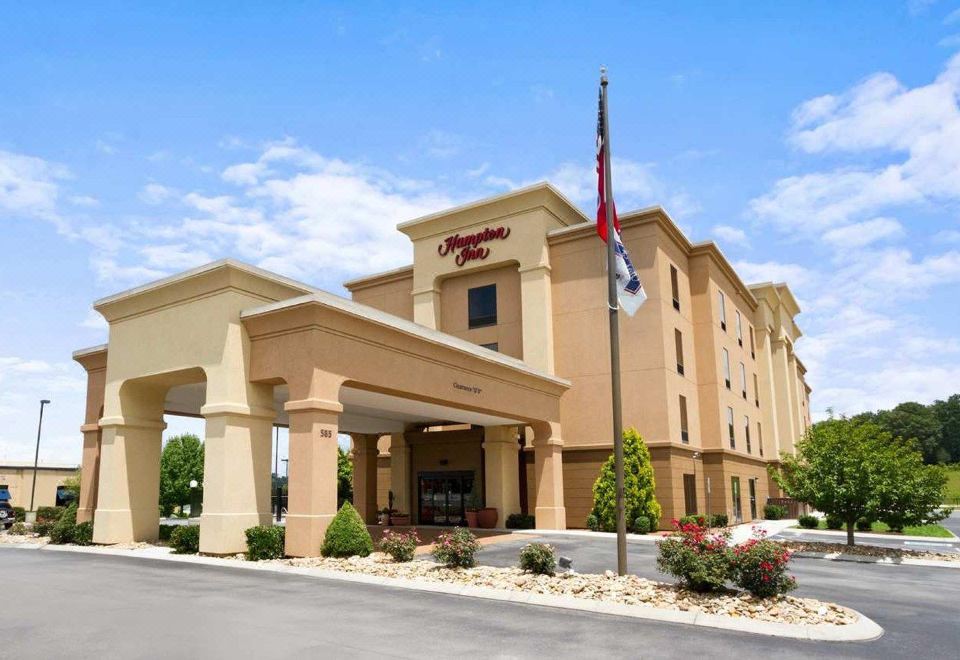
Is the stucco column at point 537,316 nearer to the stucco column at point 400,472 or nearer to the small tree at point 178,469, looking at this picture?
the stucco column at point 400,472

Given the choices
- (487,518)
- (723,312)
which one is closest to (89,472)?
(487,518)

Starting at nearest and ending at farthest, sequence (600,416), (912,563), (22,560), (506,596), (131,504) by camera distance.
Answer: (506,596) < (22,560) < (912,563) < (131,504) < (600,416)

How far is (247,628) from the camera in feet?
36.6

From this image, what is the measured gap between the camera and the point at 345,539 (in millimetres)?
19938

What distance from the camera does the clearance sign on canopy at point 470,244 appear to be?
130 ft

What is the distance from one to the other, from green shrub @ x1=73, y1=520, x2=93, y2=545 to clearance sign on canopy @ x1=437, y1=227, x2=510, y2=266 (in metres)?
22.5

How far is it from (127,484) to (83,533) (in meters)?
2.53

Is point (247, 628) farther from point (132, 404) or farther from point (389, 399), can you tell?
point (132, 404)

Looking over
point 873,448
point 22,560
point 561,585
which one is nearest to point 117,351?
point 22,560

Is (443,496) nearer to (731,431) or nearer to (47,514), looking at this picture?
(731,431)

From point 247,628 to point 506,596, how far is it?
5.13 metres

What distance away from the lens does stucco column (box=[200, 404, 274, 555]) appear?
2131cm

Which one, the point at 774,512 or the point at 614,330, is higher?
the point at 614,330

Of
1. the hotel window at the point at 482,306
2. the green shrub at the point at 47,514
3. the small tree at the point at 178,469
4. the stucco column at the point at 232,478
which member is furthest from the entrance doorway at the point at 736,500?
the small tree at the point at 178,469
